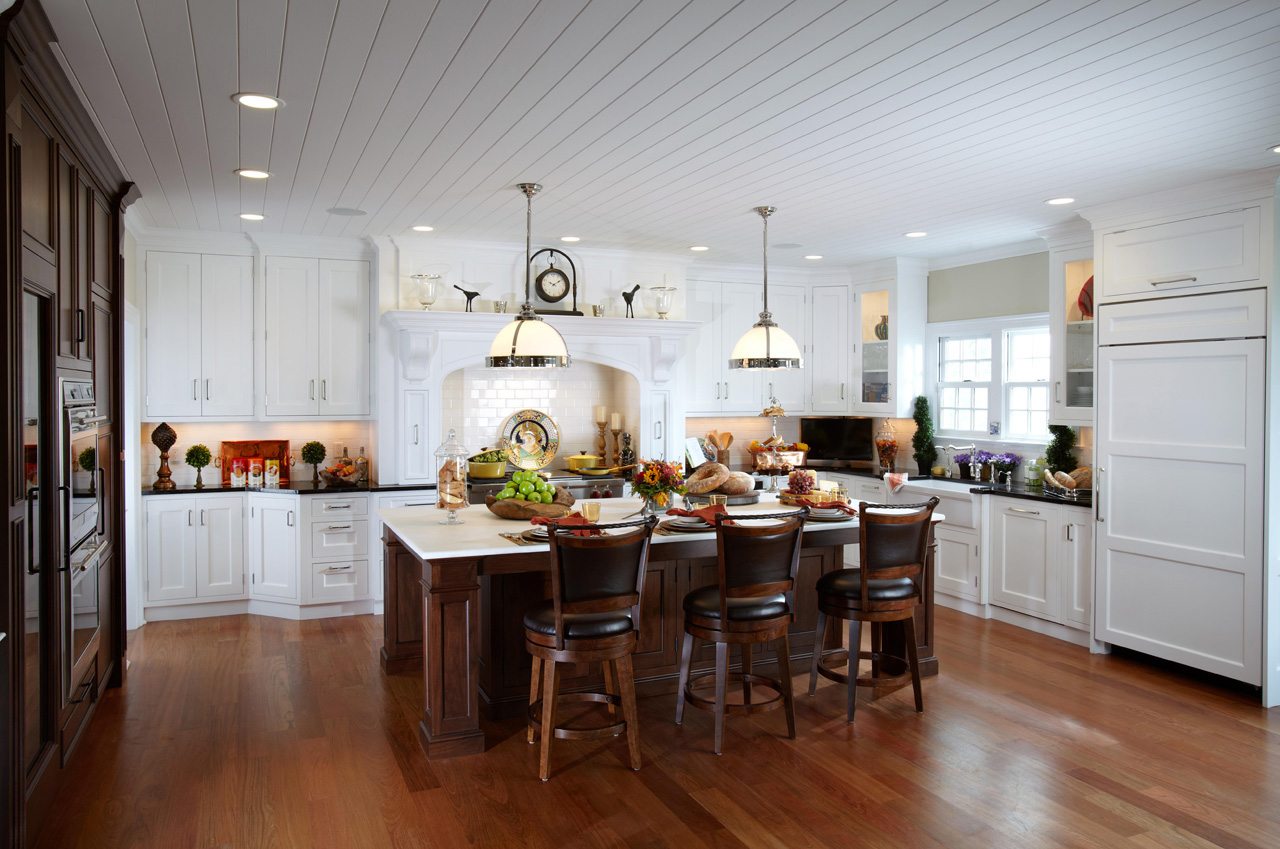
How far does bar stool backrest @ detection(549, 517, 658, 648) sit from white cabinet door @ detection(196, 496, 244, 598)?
11.5 feet

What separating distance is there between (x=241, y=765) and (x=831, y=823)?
2.32m

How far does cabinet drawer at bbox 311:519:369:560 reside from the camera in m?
6.04

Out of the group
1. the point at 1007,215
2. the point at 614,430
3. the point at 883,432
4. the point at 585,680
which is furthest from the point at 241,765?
the point at 883,432

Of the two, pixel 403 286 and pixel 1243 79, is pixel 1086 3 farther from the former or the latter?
pixel 403 286

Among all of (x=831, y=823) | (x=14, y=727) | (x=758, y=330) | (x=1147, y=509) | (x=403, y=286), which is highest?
(x=403, y=286)

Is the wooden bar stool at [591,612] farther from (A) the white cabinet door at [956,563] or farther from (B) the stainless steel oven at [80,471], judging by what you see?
(A) the white cabinet door at [956,563]

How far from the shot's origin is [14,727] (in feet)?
8.64

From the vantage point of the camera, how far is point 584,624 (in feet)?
11.5

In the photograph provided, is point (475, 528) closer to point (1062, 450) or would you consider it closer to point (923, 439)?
point (1062, 450)

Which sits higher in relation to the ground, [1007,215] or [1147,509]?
[1007,215]

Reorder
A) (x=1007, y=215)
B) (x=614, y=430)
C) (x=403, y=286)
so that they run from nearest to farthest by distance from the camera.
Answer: (x=1007, y=215)
(x=403, y=286)
(x=614, y=430)

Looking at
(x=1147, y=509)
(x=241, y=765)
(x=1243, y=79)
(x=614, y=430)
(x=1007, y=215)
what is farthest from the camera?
(x=614, y=430)

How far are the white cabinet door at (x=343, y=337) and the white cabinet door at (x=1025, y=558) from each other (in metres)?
4.44

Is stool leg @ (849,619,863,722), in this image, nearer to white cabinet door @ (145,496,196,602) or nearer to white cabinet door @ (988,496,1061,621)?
white cabinet door @ (988,496,1061,621)
